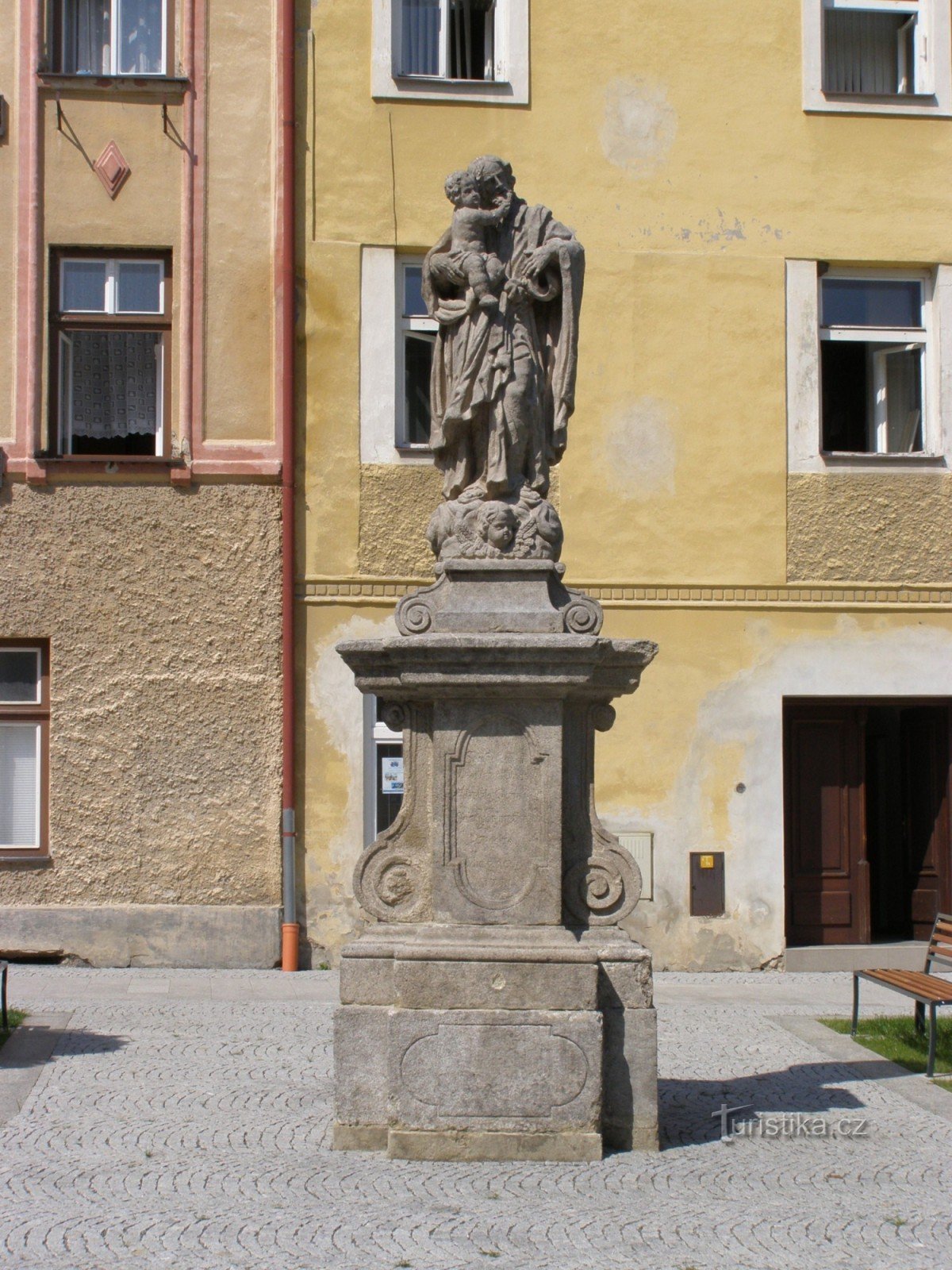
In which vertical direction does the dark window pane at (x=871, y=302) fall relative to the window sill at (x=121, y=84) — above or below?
below

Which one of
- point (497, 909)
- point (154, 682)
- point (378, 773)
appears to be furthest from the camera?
point (378, 773)

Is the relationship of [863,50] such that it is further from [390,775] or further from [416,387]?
[390,775]

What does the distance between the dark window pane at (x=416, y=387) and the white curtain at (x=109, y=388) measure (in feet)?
6.80

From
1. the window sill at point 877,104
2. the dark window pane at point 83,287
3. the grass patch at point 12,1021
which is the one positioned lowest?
the grass patch at point 12,1021

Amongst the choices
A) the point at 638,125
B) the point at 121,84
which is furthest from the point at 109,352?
the point at 638,125

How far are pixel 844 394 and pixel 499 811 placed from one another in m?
8.41

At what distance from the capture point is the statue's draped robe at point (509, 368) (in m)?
7.09

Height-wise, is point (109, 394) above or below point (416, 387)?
below

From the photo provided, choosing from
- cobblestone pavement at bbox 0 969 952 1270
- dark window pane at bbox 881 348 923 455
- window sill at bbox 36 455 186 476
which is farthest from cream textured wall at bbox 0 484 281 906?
dark window pane at bbox 881 348 923 455

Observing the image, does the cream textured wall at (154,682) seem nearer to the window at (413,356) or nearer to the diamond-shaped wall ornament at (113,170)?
the window at (413,356)

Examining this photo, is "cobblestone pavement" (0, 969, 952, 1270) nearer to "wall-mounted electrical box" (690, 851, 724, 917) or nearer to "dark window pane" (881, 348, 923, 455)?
"wall-mounted electrical box" (690, 851, 724, 917)

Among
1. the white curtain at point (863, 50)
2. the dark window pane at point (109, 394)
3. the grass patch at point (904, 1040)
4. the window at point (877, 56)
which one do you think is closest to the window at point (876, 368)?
the window at point (877, 56)

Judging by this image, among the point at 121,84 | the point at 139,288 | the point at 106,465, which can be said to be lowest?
the point at 106,465

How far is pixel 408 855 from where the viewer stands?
22.6 ft
